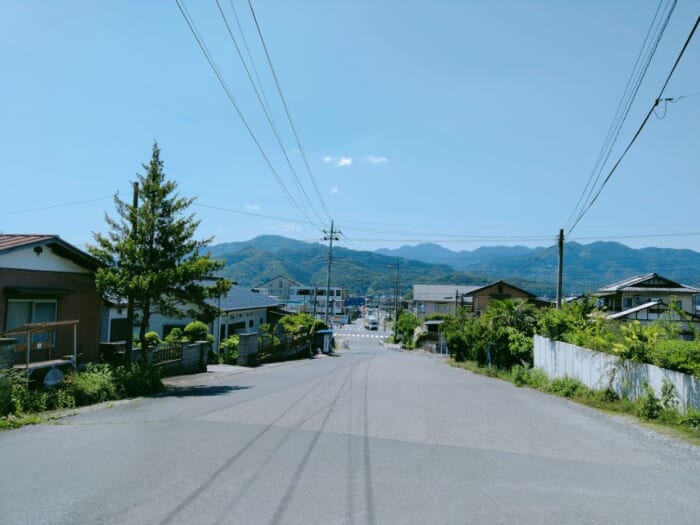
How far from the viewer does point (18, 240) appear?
45.3 feet

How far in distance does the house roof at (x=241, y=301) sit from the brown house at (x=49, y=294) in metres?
14.3

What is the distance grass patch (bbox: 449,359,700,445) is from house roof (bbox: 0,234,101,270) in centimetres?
1497

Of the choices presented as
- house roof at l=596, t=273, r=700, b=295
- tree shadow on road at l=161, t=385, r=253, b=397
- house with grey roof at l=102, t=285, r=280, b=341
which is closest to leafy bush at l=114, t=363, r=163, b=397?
tree shadow on road at l=161, t=385, r=253, b=397

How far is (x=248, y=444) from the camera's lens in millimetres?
7707

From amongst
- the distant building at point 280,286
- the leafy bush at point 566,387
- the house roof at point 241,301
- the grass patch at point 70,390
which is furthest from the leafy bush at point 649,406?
the distant building at point 280,286

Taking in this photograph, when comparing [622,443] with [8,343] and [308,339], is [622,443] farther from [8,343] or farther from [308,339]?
[308,339]

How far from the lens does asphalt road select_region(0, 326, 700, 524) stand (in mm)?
5055

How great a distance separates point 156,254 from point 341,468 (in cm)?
1104

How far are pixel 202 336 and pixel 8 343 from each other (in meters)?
15.3

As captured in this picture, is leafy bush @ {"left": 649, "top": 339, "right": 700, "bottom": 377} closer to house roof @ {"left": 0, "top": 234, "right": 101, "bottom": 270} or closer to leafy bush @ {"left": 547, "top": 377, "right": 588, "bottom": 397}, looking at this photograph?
leafy bush @ {"left": 547, "top": 377, "right": 588, "bottom": 397}

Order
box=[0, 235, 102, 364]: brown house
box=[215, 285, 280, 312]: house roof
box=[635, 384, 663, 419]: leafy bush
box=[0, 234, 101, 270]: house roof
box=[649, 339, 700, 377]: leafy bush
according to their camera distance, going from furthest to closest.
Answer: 1. box=[215, 285, 280, 312]: house roof
2. box=[0, 234, 101, 270]: house roof
3. box=[0, 235, 102, 364]: brown house
4. box=[635, 384, 663, 419]: leafy bush
5. box=[649, 339, 700, 377]: leafy bush

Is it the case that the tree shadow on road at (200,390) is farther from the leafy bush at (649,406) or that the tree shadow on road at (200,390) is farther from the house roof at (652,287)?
the house roof at (652,287)

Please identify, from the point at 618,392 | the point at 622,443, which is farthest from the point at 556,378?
the point at 622,443

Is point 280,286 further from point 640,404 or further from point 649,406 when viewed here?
point 649,406
